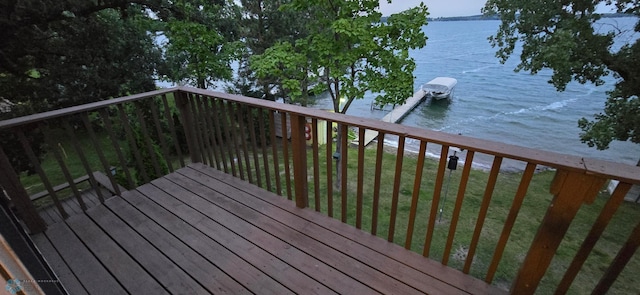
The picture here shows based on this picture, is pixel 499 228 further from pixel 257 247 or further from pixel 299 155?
pixel 257 247

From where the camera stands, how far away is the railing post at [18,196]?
5.90 feet

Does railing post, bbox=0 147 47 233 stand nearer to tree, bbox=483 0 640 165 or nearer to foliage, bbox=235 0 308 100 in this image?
tree, bbox=483 0 640 165

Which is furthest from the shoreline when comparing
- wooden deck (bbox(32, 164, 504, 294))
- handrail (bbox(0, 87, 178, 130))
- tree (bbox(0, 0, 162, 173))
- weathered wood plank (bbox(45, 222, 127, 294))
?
weathered wood plank (bbox(45, 222, 127, 294))

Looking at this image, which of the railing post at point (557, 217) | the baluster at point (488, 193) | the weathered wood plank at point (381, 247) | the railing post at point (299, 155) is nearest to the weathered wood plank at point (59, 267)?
the weathered wood plank at point (381, 247)

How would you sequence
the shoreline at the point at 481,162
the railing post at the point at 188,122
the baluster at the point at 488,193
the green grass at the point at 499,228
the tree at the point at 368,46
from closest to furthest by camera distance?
the baluster at the point at 488,193, the railing post at the point at 188,122, the green grass at the point at 499,228, the tree at the point at 368,46, the shoreline at the point at 481,162

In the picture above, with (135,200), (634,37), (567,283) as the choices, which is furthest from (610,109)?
(135,200)

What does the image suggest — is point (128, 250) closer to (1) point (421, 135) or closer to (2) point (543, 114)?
(1) point (421, 135)

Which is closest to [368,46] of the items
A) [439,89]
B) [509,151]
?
[509,151]

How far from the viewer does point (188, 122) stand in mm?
2826

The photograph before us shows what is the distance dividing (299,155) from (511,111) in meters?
23.9

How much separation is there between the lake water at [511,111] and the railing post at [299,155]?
1035 cm

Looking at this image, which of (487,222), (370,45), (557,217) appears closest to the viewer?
(557,217)

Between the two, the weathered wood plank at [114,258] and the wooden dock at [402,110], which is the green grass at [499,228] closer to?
the weathered wood plank at [114,258]

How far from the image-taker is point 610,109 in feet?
21.6
